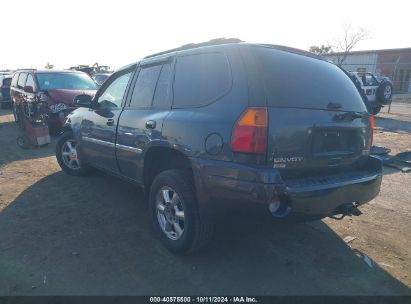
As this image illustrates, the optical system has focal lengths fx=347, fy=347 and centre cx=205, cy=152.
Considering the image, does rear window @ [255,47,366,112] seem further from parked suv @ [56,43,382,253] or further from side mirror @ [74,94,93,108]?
side mirror @ [74,94,93,108]

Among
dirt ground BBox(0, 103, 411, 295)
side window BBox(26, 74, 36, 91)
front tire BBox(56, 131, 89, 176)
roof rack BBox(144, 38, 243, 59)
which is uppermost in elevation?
roof rack BBox(144, 38, 243, 59)

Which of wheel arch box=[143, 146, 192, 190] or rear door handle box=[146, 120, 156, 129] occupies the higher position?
rear door handle box=[146, 120, 156, 129]

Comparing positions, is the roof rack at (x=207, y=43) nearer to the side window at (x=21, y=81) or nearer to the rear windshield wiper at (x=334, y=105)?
the rear windshield wiper at (x=334, y=105)

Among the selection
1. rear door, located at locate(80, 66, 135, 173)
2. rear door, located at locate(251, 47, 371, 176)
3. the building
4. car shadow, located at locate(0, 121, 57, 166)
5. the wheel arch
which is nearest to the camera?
rear door, located at locate(251, 47, 371, 176)

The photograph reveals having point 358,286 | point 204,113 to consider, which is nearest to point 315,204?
point 358,286

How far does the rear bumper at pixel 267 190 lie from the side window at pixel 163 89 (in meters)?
0.89

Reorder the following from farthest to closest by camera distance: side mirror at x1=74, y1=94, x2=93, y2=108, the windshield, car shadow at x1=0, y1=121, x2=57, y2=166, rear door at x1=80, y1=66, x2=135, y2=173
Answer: the windshield, car shadow at x1=0, y1=121, x2=57, y2=166, side mirror at x1=74, y1=94, x2=93, y2=108, rear door at x1=80, y1=66, x2=135, y2=173

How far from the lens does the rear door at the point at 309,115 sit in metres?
2.70

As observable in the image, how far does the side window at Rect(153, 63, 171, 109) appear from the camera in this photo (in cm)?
354

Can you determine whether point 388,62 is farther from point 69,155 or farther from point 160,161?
point 160,161

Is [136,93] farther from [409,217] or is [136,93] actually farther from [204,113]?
[409,217]

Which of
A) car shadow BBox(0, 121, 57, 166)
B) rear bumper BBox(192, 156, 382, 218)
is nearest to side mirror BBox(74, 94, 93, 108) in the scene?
rear bumper BBox(192, 156, 382, 218)

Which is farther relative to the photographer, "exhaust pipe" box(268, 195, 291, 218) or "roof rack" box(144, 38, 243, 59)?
"roof rack" box(144, 38, 243, 59)

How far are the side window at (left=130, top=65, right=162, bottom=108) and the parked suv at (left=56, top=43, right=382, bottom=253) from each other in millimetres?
14
